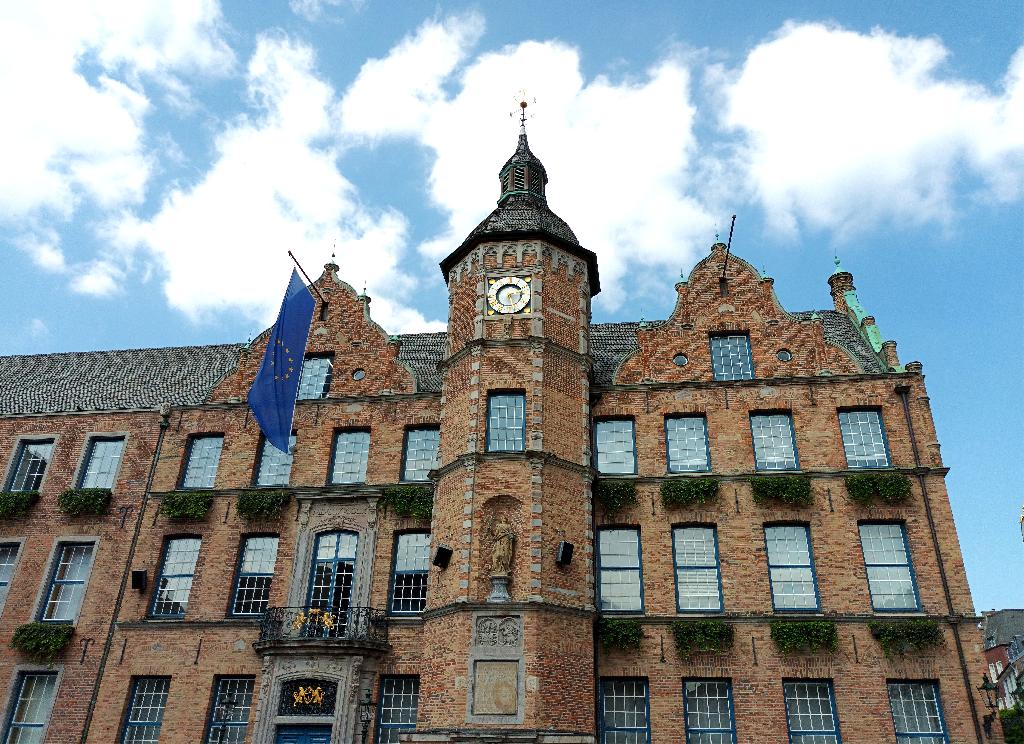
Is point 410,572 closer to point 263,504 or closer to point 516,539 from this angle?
point 516,539

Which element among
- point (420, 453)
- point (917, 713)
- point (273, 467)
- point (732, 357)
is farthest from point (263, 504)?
point (917, 713)

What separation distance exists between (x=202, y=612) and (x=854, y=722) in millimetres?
15441

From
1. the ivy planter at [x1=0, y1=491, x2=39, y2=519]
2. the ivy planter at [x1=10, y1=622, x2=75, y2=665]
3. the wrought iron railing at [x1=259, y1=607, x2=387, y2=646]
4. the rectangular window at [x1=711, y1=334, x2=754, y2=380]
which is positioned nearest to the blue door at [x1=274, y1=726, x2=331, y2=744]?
the wrought iron railing at [x1=259, y1=607, x2=387, y2=646]

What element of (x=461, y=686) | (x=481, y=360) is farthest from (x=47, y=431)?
(x=461, y=686)

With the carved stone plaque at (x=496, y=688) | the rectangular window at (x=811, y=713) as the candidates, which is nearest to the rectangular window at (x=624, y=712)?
the carved stone plaque at (x=496, y=688)

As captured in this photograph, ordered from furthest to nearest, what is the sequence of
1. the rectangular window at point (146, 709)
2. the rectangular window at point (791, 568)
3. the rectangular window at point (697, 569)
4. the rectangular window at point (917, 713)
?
the rectangular window at point (146, 709) → the rectangular window at point (697, 569) → the rectangular window at point (791, 568) → the rectangular window at point (917, 713)

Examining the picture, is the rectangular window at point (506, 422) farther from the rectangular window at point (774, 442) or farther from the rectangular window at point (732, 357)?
the rectangular window at point (774, 442)

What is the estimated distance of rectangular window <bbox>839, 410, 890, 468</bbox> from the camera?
756 inches

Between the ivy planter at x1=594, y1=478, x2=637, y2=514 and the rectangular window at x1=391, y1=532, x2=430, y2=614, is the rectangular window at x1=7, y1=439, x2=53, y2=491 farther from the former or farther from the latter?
the ivy planter at x1=594, y1=478, x2=637, y2=514

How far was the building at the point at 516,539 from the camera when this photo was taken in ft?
55.3

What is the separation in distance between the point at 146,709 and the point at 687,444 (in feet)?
48.9

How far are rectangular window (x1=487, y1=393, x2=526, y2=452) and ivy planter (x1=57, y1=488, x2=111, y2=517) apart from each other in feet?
36.6

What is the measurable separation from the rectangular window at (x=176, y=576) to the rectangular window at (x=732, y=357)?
14.7 meters

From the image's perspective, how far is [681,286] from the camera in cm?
2219
